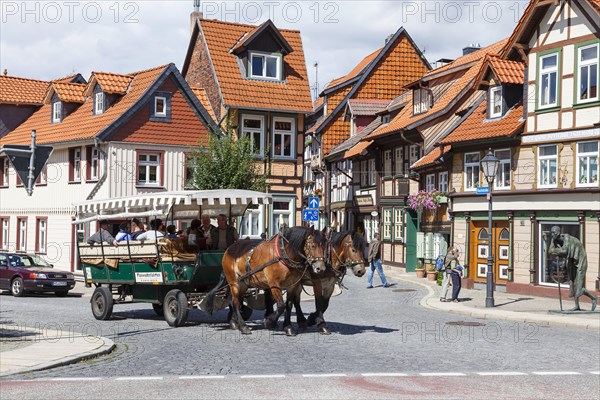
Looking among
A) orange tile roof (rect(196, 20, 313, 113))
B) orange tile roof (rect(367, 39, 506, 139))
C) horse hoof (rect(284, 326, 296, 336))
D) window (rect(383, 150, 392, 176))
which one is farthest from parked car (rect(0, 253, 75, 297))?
window (rect(383, 150, 392, 176))

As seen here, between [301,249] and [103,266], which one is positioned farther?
[103,266]

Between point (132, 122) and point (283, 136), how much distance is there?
7177 millimetres

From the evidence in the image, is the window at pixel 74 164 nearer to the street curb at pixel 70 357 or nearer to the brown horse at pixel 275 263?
the brown horse at pixel 275 263

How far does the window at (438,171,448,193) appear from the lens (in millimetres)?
35031

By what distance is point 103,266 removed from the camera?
742 inches

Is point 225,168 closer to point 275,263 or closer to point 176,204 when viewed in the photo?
point 176,204

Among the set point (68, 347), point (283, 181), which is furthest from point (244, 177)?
point (68, 347)

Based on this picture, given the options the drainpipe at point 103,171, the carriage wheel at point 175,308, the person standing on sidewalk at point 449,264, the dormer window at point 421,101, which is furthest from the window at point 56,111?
the carriage wheel at point 175,308

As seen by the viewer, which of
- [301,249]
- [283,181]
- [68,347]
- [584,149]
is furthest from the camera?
[283,181]

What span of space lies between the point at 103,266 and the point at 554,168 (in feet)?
50.2

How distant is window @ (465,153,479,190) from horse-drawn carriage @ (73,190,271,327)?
46.5 feet

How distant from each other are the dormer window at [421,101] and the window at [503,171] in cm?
935

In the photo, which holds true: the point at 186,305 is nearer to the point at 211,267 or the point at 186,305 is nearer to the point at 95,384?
the point at 211,267

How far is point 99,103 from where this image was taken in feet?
126
